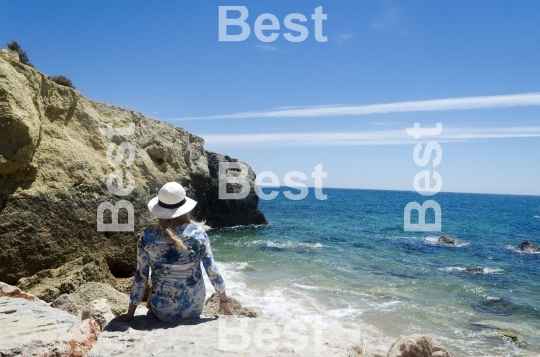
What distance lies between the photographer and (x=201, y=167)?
2595 centimetres

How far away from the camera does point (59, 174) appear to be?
31.7ft

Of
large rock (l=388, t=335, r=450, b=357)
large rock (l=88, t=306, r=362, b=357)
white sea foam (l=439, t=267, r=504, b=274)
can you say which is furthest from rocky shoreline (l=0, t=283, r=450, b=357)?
white sea foam (l=439, t=267, r=504, b=274)

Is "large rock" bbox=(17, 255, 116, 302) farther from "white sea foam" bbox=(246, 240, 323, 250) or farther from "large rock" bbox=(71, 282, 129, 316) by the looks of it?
"white sea foam" bbox=(246, 240, 323, 250)

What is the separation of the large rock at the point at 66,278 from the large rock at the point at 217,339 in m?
5.17

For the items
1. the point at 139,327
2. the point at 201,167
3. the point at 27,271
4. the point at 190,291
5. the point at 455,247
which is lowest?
the point at 455,247

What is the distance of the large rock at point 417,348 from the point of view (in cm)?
670

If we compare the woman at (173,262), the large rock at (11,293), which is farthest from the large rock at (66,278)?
the woman at (173,262)

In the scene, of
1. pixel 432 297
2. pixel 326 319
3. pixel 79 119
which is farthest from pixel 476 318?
pixel 79 119

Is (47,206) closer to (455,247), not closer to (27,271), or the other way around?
(27,271)

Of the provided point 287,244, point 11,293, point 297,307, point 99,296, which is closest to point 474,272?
point 287,244

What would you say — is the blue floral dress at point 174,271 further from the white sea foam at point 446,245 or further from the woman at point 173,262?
the white sea foam at point 446,245

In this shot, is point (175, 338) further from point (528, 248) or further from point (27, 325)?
point (528, 248)

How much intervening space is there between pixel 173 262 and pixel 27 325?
2009 millimetres

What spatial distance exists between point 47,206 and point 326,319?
7.05 metres
